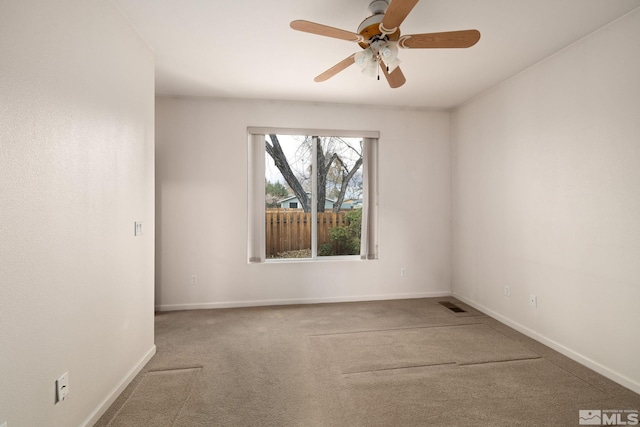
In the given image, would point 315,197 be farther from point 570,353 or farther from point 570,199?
point 570,353

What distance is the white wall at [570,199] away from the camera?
6.99ft

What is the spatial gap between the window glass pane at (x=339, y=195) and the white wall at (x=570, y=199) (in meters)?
1.54

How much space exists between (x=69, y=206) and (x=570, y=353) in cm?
378

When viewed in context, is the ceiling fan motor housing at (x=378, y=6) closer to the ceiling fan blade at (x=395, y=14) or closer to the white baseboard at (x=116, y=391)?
the ceiling fan blade at (x=395, y=14)

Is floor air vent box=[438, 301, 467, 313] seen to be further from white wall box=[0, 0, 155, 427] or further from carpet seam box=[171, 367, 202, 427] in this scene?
white wall box=[0, 0, 155, 427]

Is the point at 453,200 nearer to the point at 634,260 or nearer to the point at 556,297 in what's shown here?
the point at 556,297

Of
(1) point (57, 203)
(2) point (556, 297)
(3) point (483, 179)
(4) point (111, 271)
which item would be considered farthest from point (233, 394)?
(3) point (483, 179)

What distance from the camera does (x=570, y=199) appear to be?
2.54 m

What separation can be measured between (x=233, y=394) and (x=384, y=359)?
4.02 ft

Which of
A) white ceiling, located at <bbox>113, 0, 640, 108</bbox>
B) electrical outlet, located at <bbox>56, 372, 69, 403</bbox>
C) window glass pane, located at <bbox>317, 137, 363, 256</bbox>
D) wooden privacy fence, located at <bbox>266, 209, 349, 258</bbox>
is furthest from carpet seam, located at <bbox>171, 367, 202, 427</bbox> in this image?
white ceiling, located at <bbox>113, 0, 640, 108</bbox>

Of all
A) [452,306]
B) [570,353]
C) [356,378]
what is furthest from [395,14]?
[452,306]

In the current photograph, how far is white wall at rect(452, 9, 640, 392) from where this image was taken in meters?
2.13

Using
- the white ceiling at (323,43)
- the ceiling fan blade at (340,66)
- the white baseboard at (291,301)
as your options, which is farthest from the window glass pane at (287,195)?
the ceiling fan blade at (340,66)

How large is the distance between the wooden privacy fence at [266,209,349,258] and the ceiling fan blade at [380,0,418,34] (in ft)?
8.64
